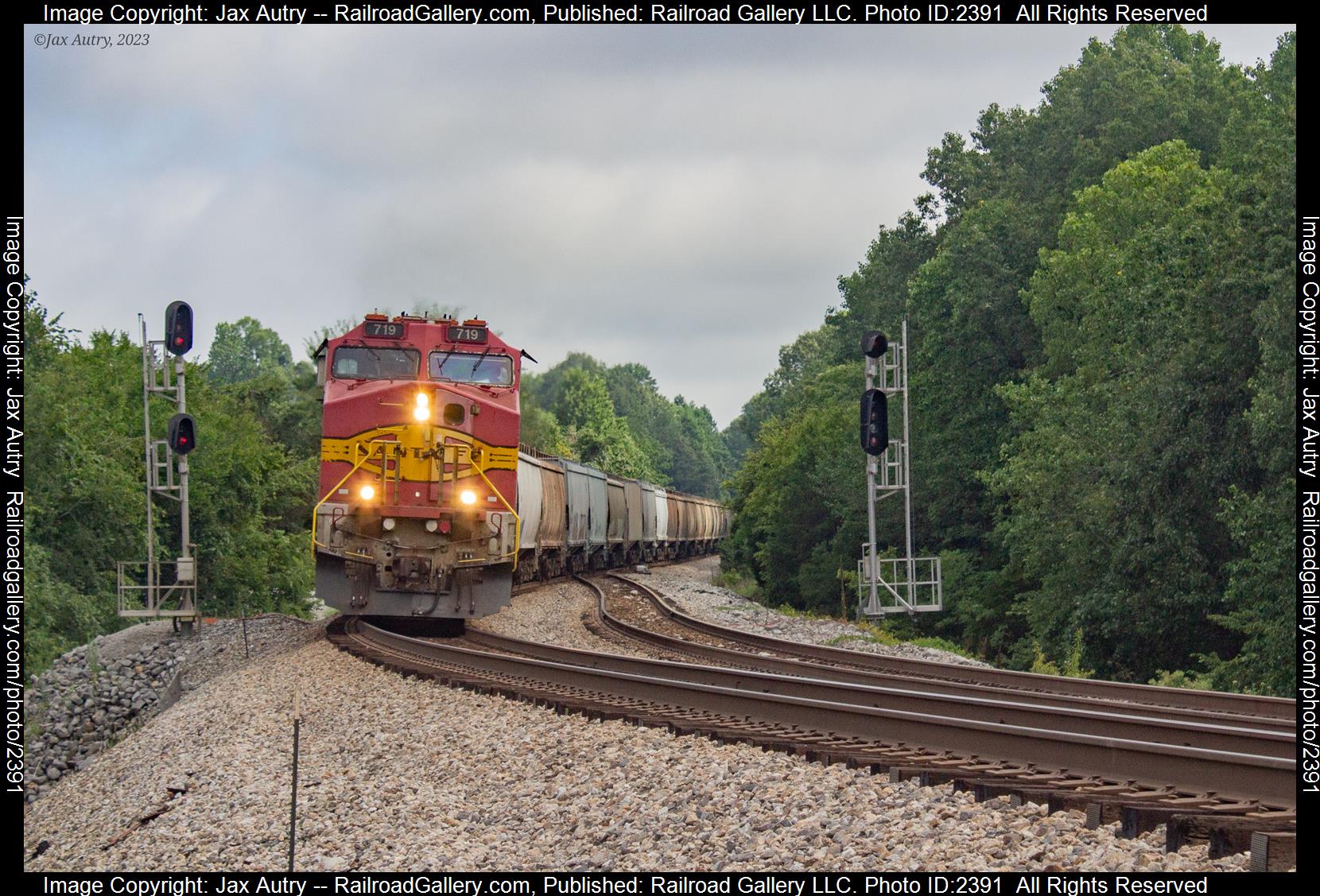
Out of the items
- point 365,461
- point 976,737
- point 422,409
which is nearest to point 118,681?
point 365,461

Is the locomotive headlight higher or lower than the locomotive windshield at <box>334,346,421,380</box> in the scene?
lower

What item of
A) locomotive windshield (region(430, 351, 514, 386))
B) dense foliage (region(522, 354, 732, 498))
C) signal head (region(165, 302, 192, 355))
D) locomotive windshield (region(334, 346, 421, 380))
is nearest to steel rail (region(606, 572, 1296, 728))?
locomotive windshield (region(430, 351, 514, 386))

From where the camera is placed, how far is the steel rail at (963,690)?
30.7 ft

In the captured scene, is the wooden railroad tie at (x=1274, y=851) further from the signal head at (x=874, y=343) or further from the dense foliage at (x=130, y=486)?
the signal head at (x=874, y=343)

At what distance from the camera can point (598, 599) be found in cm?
2528

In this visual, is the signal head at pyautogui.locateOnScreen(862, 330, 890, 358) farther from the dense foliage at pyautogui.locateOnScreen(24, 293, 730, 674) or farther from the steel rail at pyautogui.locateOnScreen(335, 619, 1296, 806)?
the steel rail at pyautogui.locateOnScreen(335, 619, 1296, 806)

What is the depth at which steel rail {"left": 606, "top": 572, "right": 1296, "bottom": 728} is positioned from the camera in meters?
11.3

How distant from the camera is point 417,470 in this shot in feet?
55.5

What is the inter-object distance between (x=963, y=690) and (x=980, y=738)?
4.11 meters

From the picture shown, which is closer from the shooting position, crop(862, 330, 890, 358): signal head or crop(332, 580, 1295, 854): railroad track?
crop(332, 580, 1295, 854): railroad track

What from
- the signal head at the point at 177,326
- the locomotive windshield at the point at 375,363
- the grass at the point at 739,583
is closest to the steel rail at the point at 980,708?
the locomotive windshield at the point at 375,363

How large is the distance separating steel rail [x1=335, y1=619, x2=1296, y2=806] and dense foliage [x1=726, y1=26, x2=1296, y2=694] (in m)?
11.6

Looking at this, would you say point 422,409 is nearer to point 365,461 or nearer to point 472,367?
point 365,461

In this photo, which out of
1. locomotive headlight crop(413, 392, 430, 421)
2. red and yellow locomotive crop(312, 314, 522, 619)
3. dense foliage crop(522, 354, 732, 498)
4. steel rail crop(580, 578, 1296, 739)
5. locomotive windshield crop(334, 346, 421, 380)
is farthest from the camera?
dense foliage crop(522, 354, 732, 498)
